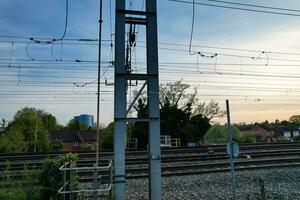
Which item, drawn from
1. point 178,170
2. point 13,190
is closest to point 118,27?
point 13,190

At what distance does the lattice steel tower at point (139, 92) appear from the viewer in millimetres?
8711

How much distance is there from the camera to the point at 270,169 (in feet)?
56.8

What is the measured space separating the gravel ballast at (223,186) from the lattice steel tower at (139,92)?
93.0 inches

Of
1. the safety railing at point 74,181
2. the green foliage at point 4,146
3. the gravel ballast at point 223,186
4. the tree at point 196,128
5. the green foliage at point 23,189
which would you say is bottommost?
the gravel ballast at point 223,186

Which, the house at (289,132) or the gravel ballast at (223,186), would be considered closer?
the gravel ballast at (223,186)

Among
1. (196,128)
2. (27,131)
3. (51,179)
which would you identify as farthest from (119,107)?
(27,131)

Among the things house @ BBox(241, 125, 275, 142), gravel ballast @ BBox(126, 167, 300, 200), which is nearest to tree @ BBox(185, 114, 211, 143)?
gravel ballast @ BBox(126, 167, 300, 200)

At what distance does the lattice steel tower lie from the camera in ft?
28.6

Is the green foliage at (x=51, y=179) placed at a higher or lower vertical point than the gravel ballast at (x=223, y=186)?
higher

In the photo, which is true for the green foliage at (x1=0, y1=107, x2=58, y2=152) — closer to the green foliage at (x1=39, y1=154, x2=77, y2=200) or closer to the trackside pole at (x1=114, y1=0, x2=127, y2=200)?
the green foliage at (x1=39, y1=154, x2=77, y2=200)

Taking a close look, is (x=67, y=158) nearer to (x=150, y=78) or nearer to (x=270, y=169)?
(x=150, y=78)

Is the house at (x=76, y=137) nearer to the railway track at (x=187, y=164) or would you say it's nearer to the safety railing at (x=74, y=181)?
the railway track at (x=187, y=164)

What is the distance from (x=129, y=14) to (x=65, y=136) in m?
82.9

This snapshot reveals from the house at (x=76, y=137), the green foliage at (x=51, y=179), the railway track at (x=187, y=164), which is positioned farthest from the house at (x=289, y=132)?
the green foliage at (x=51, y=179)
